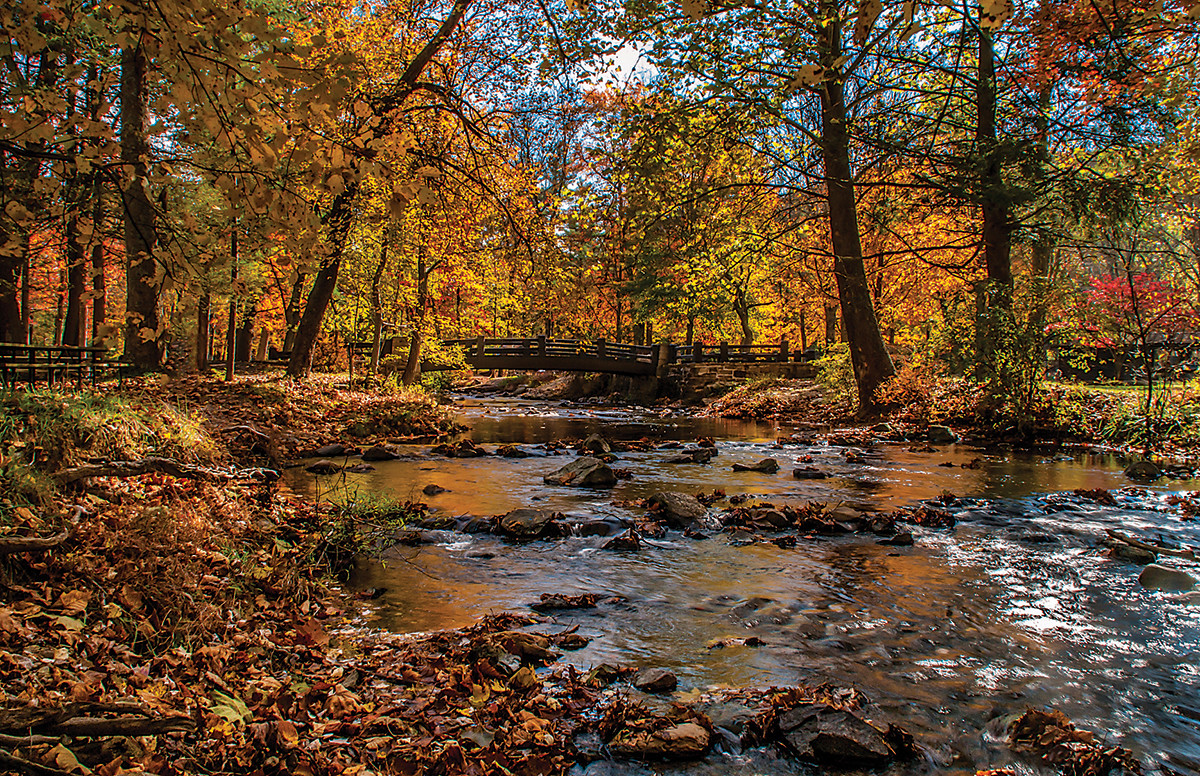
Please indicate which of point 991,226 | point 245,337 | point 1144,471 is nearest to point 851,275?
point 991,226

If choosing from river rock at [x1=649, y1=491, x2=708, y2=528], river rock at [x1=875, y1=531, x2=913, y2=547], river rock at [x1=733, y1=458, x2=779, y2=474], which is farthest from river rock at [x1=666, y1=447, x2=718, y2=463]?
river rock at [x1=875, y1=531, x2=913, y2=547]

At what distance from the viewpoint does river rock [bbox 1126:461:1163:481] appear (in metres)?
8.76

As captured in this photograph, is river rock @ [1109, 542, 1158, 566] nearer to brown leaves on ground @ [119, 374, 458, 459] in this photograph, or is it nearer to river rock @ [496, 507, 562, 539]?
river rock @ [496, 507, 562, 539]

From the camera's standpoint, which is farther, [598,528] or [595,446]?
[595,446]

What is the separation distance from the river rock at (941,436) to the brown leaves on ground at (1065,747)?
10514 millimetres

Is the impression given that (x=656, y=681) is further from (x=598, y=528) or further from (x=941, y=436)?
(x=941, y=436)

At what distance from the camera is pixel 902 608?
447 centimetres

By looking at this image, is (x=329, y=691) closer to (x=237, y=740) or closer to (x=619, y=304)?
(x=237, y=740)

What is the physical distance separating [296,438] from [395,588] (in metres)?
7.28

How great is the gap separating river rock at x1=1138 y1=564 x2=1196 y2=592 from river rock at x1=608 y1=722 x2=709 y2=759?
13.3 feet

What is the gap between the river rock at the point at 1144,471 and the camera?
8758 mm

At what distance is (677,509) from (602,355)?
2240 centimetres

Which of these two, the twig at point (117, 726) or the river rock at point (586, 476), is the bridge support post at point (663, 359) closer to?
the river rock at point (586, 476)

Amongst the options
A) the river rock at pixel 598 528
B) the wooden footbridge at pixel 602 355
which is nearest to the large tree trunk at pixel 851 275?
the river rock at pixel 598 528
